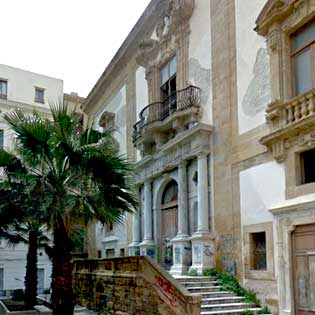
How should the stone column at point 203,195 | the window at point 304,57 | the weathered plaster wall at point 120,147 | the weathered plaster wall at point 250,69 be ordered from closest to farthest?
the window at point 304,57
the weathered plaster wall at point 250,69
the stone column at point 203,195
the weathered plaster wall at point 120,147

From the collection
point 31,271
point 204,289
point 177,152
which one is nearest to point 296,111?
point 204,289

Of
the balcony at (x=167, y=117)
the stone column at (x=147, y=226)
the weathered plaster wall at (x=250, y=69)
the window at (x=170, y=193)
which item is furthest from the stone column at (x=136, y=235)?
the weathered plaster wall at (x=250, y=69)

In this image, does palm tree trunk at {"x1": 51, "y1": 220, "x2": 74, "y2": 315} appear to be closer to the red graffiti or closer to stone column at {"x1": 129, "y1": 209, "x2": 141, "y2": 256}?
the red graffiti

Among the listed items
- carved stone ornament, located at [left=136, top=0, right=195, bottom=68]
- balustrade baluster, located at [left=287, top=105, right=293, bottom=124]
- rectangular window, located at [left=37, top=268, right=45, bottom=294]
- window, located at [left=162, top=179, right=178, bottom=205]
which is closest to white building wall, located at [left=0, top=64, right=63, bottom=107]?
rectangular window, located at [left=37, top=268, right=45, bottom=294]

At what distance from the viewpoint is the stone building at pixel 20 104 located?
32562 mm

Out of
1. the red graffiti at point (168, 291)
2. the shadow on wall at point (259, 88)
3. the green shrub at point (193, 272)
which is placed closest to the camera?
the red graffiti at point (168, 291)

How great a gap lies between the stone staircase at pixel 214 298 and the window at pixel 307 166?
362 centimetres

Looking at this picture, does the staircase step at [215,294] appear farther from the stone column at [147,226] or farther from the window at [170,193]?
the stone column at [147,226]

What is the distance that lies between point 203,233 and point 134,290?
12.5ft

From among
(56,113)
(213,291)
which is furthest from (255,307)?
(56,113)

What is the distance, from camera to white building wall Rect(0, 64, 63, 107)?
36312 millimetres

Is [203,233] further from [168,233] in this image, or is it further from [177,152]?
[168,233]

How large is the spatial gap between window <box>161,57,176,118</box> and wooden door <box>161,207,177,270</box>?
389 centimetres

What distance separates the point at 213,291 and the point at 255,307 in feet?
4.31
